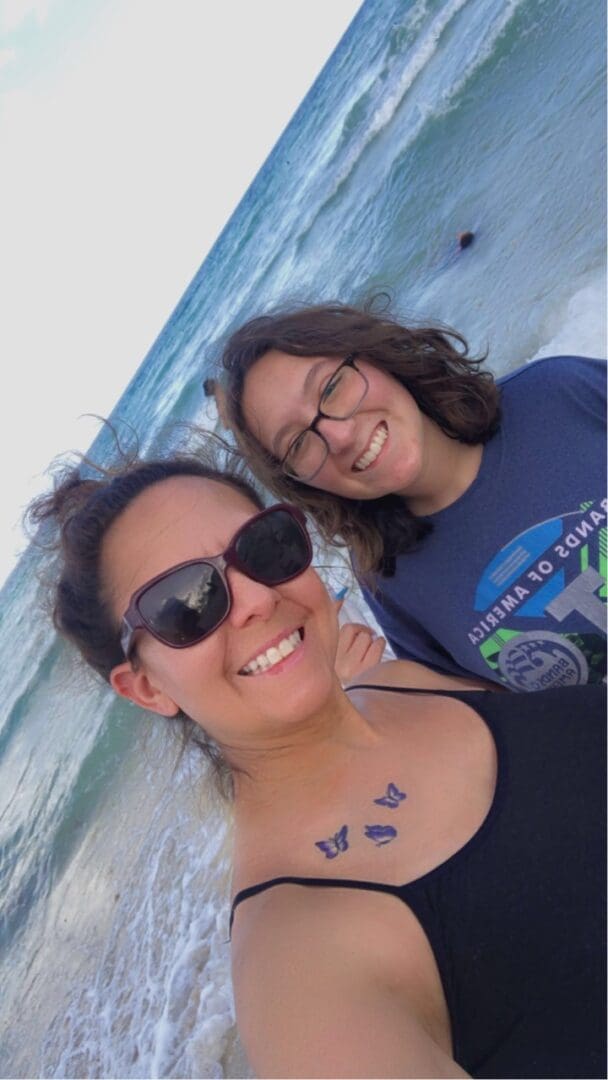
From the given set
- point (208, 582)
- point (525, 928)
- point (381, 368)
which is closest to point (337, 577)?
point (381, 368)

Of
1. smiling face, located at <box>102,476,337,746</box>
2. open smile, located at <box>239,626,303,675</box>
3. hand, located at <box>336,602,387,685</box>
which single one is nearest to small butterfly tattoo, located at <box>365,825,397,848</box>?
smiling face, located at <box>102,476,337,746</box>

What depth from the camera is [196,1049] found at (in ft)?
13.4

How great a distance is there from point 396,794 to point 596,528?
3.48ft

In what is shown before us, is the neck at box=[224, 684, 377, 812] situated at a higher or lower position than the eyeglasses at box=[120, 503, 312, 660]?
lower

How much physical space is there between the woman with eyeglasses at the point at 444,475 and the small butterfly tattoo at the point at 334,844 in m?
0.94

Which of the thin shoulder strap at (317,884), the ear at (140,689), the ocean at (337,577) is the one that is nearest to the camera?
the thin shoulder strap at (317,884)

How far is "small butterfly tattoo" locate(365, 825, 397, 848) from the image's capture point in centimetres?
156

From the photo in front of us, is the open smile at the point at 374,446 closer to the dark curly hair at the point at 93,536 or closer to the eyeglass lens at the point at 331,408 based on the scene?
the eyeglass lens at the point at 331,408

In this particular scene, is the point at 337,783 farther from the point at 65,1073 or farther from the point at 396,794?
the point at 65,1073

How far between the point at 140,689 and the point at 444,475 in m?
1.23

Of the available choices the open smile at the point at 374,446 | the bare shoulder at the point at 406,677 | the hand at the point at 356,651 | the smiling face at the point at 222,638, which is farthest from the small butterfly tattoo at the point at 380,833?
the open smile at the point at 374,446

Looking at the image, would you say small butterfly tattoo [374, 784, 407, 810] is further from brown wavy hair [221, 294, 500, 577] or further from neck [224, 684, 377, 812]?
brown wavy hair [221, 294, 500, 577]

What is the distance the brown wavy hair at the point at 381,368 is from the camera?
2445mm

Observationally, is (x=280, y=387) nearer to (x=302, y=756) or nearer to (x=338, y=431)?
(x=338, y=431)
